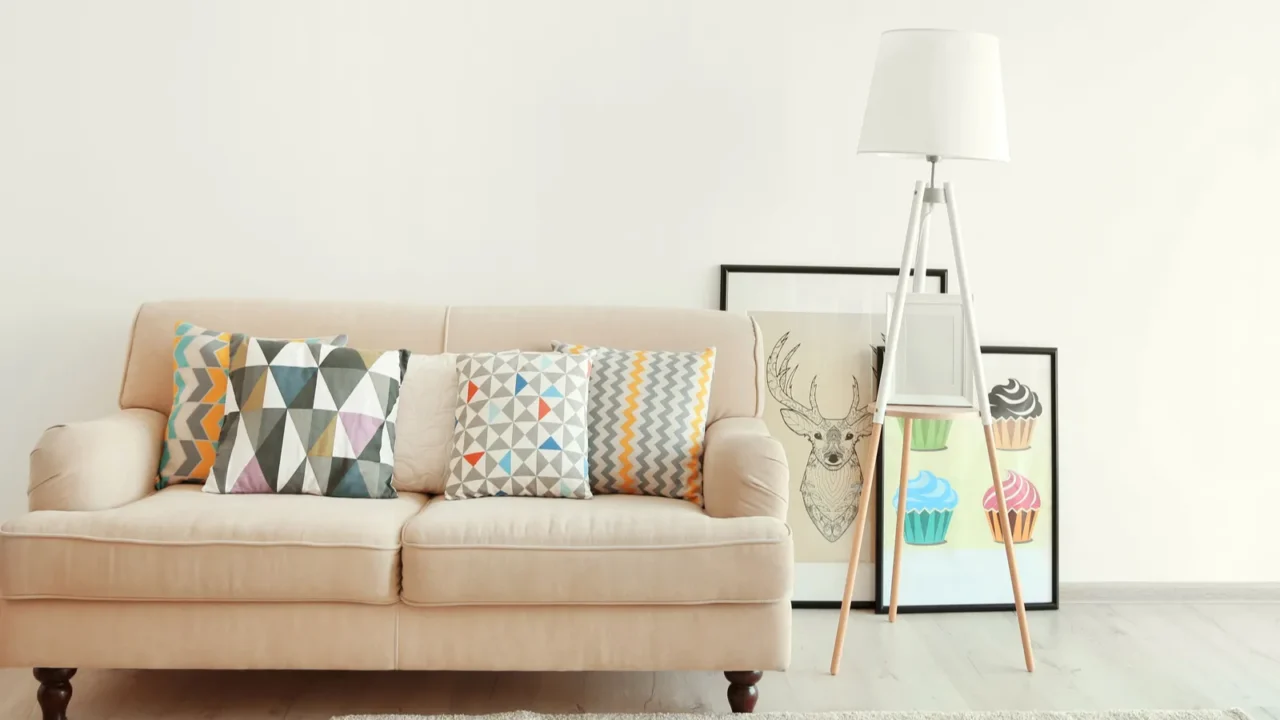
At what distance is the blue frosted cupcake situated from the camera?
3.47 metres

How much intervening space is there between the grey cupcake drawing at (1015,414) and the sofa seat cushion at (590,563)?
137 cm

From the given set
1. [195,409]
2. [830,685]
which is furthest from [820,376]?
[195,409]

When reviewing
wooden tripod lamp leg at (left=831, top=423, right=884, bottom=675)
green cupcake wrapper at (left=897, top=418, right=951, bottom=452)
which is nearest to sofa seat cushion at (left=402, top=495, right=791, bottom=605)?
wooden tripod lamp leg at (left=831, top=423, right=884, bottom=675)

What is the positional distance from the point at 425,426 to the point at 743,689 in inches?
42.7

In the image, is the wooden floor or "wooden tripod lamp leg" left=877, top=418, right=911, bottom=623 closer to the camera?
the wooden floor

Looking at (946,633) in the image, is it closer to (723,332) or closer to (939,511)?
(939,511)

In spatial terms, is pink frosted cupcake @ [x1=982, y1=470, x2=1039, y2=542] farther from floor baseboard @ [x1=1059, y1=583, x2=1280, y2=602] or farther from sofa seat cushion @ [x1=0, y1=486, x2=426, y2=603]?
sofa seat cushion @ [x1=0, y1=486, x2=426, y2=603]

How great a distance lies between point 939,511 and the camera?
3.48m

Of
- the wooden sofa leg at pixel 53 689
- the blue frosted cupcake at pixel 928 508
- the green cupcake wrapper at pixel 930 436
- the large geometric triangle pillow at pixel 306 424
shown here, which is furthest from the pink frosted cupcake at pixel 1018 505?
the wooden sofa leg at pixel 53 689

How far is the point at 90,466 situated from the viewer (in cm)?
254

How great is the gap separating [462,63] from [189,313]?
3.70ft

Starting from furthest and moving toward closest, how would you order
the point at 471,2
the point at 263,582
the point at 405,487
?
the point at 471,2 → the point at 405,487 → the point at 263,582

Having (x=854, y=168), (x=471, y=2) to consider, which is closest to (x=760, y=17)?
(x=854, y=168)

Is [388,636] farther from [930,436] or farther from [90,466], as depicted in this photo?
[930,436]
